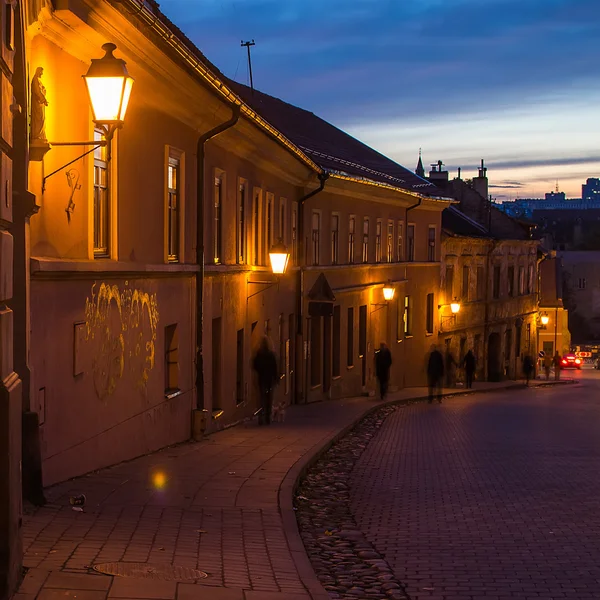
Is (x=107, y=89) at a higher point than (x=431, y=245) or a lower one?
lower

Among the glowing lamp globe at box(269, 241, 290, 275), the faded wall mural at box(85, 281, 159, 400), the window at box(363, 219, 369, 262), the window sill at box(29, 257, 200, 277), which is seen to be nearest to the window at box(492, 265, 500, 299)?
the window at box(363, 219, 369, 262)

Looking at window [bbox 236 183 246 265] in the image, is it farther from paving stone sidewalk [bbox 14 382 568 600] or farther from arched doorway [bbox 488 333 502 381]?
arched doorway [bbox 488 333 502 381]

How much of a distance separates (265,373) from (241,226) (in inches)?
111

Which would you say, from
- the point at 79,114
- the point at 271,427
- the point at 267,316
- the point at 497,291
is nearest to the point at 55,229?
the point at 79,114

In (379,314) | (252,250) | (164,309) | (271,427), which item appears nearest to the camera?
(164,309)

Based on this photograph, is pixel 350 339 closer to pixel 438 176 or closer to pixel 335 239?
pixel 335 239

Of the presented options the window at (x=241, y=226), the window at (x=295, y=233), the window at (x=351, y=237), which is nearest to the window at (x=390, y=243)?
the window at (x=351, y=237)

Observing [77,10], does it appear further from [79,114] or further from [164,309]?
[164,309]

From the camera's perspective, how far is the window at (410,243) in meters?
39.5

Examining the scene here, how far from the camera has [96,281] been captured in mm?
11133

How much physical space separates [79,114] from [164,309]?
442cm

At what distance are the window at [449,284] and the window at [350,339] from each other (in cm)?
1195

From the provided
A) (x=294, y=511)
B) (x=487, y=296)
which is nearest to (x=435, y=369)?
(x=294, y=511)

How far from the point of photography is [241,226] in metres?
20.3
